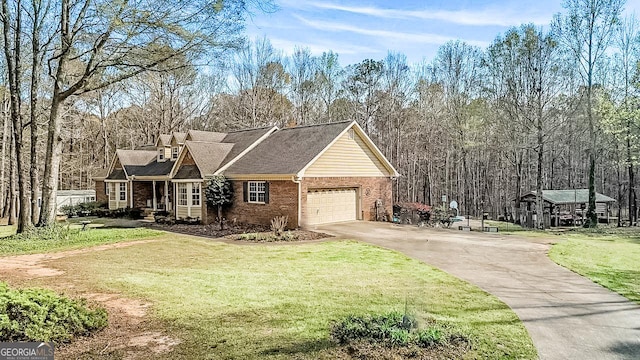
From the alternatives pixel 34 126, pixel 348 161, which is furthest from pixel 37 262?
pixel 348 161

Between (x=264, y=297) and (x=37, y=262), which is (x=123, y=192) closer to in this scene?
(x=37, y=262)

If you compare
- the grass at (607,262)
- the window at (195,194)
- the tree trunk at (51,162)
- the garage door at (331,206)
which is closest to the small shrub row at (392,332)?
the grass at (607,262)

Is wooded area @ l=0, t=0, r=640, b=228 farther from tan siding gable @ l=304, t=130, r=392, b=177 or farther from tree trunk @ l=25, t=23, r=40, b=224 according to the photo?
tan siding gable @ l=304, t=130, r=392, b=177

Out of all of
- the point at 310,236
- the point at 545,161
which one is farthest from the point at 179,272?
the point at 545,161

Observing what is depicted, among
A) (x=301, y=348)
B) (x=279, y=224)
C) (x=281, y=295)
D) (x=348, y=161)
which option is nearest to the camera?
(x=301, y=348)

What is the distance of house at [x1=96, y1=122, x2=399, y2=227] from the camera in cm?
1917

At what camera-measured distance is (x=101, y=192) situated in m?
31.8

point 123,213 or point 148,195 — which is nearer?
point 123,213

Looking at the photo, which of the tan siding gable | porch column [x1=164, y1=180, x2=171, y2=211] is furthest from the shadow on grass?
porch column [x1=164, y1=180, x2=171, y2=211]

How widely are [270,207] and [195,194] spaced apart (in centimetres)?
539

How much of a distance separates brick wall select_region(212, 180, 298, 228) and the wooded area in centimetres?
621

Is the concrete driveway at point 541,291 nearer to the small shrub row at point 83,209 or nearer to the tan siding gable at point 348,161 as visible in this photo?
the tan siding gable at point 348,161

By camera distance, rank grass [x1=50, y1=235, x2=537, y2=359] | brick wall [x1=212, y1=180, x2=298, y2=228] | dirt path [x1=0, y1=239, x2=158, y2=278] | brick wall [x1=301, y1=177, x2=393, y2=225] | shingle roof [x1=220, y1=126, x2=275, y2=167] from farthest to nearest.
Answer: shingle roof [x1=220, y1=126, x2=275, y2=167] < brick wall [x1=301, y1=177, x2=393, y2=225] < brick wall [x1=212, y1=180, x2=298, y2=228] < dirt path [x1=0, y1=239, x2=158, y2=278] < grass [x1=50, y1=235, x2=537, y2=359]

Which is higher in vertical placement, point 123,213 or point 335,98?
point 335,98
